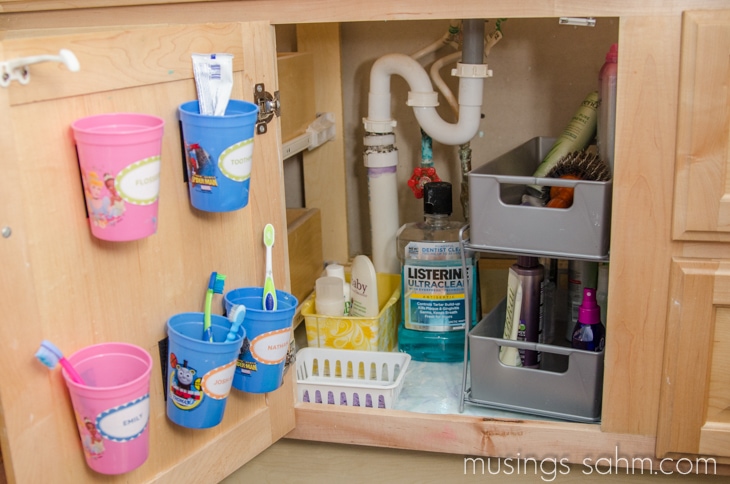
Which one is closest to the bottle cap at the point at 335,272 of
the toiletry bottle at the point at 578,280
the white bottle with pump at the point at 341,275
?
the white bottle with pump at the point at 341,275

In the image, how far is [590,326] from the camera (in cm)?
128

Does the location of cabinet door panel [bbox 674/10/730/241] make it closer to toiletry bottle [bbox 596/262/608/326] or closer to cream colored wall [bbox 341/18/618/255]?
toiletry bottle [bbox 596/262/608/326]

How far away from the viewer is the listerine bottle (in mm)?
1442

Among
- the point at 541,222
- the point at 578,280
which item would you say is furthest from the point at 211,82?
the point at 578,280

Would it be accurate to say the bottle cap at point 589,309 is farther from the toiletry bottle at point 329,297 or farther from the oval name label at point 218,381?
the oval name label at point 218,381

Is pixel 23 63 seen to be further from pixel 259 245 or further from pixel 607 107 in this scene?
pixel 607 107

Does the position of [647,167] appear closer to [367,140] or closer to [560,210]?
[560,210]

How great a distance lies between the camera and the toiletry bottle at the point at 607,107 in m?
1.28

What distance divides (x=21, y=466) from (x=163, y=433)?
0.22 meters

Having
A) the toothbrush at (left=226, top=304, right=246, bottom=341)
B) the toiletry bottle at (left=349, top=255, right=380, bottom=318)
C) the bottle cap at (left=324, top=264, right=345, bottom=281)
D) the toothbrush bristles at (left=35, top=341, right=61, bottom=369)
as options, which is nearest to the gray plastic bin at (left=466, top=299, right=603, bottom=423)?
the toiletry bottle at (left=349, top=255, right=380, bottom=318)

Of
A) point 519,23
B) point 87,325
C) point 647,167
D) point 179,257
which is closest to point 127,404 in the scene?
point 87,325

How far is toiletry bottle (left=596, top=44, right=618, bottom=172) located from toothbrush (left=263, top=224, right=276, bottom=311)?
21.4 inches

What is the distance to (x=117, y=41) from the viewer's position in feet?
2.96

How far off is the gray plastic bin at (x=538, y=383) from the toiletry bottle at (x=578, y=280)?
0.14 m
